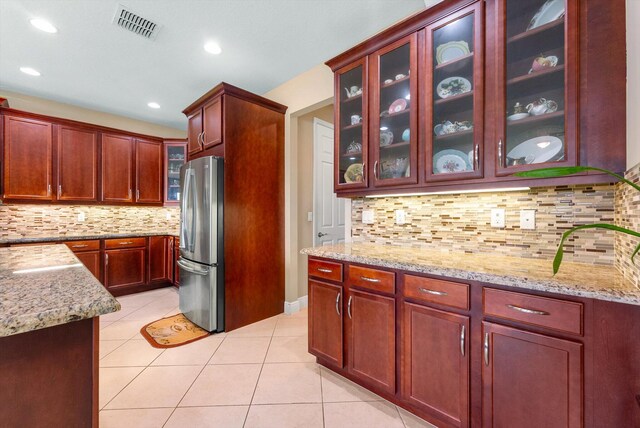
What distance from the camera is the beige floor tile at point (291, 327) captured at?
270 cm

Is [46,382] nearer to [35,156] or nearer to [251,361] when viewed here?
[251,361]

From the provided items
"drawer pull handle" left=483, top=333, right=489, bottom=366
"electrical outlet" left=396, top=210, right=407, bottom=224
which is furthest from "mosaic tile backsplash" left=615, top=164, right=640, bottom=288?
"electrical outlet" left=396, top=210, right=407, bottom=224

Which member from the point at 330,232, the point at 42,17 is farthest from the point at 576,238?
the point at 42,17

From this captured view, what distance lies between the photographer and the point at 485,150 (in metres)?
1.56

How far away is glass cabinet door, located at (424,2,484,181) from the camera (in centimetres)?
158

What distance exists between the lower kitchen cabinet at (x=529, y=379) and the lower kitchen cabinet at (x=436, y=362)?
0.10 metres

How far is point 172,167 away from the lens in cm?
449

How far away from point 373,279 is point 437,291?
1.27ft

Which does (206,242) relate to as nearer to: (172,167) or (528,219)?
(172,167)

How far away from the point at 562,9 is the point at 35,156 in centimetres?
521

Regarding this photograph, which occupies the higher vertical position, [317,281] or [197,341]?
[317,281]

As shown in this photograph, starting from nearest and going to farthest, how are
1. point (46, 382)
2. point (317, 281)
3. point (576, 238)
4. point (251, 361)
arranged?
point (46, 382), point (576, 238), point (317, 281), point (251, 361)

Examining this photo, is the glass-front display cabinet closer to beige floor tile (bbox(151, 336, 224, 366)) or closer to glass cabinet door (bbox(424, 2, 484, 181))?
beige floor tile (bbox(151, 336, 224, 366))

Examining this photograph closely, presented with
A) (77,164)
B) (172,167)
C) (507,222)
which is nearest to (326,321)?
(507,222)
